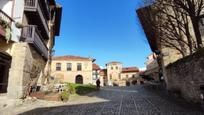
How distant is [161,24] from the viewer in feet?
48.6

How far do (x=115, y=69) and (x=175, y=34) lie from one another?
65580 millimetres

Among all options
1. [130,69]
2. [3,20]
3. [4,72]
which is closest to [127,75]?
[130,69]

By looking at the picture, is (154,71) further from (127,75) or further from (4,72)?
(127,75)

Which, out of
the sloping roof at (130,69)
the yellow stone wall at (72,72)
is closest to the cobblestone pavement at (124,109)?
the yellow stone wall at (72,72)

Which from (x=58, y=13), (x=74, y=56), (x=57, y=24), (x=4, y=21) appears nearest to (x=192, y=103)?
(x=4, y=21)

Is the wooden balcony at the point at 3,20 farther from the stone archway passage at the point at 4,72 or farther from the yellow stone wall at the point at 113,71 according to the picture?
the yellow stone wall at the point at 113,71

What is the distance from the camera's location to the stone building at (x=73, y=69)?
5034cm

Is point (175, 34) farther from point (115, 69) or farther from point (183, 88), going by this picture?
point (115, 69)

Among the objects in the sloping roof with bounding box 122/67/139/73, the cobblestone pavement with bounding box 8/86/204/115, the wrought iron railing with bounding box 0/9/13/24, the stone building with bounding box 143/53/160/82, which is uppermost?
the sloping roof with bounding box 122/67/139/73

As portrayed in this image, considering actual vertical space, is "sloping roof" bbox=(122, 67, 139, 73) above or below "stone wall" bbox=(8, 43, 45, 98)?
above

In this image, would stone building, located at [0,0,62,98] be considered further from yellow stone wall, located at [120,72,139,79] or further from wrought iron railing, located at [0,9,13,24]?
yellow stone wall, located at [120,72,139,79]

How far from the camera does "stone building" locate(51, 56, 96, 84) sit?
50338 millimetres

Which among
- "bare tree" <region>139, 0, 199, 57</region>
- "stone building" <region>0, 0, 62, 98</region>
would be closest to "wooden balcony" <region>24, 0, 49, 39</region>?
"stone building" <region>0, 0, 62, 98</region>

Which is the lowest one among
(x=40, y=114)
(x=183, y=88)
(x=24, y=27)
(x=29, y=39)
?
(x=40, y=114)
